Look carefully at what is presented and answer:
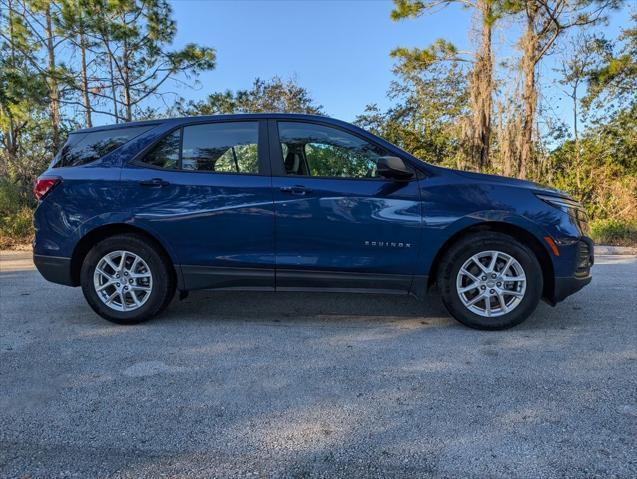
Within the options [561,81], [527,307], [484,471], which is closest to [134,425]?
[484,471]

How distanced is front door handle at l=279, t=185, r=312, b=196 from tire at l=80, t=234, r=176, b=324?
122cm

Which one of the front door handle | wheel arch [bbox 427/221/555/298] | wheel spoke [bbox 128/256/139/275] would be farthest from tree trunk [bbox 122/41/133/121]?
wheel arch [bbox 427/221/555/298]

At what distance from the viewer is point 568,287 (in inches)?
147

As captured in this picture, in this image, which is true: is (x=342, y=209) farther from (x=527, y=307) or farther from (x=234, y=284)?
(x=527, y=307)

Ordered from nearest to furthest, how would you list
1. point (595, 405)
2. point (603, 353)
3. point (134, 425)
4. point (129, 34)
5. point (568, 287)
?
point (134, 425) < point (595, 405) < point (603, 353) < point (568, 287) < point (129, 34)

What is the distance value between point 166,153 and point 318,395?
8.27ft

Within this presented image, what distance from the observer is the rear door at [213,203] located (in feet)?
12.7

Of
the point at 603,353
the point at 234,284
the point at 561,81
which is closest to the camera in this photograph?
the point at 603,353

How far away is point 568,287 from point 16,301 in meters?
5.37

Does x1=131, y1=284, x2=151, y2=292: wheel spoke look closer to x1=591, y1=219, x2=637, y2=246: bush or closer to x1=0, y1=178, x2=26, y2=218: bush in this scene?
x1=0, y1=178, x2=26, y2=218: bush

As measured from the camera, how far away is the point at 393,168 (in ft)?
12.1

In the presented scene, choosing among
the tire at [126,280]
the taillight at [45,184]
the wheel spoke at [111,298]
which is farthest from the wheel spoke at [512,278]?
the taillight at [45,184]

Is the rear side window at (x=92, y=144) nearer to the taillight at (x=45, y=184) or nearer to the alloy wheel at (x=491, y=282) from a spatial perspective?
the taillight at (x=45, y=184)

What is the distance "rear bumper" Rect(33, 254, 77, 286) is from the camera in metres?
4.05
